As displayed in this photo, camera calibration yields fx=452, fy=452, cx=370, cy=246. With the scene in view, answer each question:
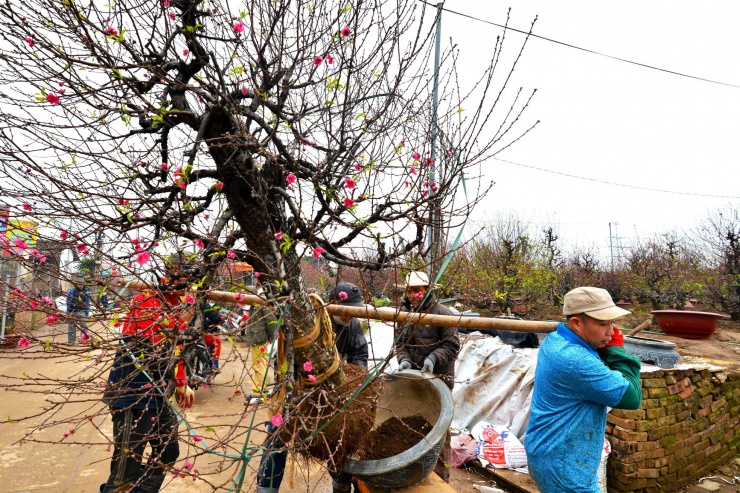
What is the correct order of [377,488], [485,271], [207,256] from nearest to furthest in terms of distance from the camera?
[207,256] → [377,488] → [485,271]

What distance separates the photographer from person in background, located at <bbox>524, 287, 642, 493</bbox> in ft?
7.15

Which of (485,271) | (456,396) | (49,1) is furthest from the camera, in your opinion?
(485,271)

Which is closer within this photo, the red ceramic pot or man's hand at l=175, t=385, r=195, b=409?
man's hand at l=175, t=385, r=195, b=409

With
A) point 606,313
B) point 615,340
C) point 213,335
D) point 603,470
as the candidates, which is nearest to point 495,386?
point 603,470

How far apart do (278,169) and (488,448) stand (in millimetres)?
3982

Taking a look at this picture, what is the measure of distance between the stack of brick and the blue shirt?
2.42 m

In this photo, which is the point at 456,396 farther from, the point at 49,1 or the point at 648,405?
the point at 49,1

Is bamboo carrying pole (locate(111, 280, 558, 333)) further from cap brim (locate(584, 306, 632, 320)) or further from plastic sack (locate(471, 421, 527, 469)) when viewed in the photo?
plastic sack (locate(471, 421, 527, 469))

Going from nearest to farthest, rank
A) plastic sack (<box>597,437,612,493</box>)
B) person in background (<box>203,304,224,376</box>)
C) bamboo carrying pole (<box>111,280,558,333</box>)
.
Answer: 1. person in background (<box>203,304,224,376</box>)
2. bamboo carrying pole (<box>111,280,558,333</box>)
3. plastic sack (<box>597,437,612,493</box>)

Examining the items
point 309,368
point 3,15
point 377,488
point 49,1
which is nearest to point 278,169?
point 309,368

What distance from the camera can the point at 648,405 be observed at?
172 inches

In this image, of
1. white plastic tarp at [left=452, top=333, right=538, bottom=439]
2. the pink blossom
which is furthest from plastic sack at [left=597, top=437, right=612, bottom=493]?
the pink blossom

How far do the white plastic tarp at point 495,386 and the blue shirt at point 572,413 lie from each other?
292cm

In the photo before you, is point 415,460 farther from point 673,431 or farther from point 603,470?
point 673,431
